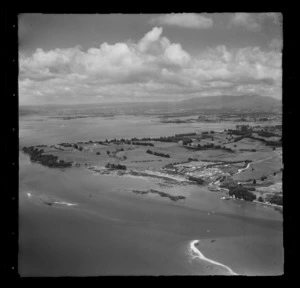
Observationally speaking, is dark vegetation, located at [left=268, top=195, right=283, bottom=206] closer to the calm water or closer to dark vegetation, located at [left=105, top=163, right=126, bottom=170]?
the calm water

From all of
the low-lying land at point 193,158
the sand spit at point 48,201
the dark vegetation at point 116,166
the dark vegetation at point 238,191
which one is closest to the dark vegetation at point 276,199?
the low-lying land at point 193,158

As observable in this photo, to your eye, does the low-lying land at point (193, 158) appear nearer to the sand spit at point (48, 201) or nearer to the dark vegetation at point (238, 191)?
the dark vegetation at point (238, 191)

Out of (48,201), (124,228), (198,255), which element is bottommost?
(198,255)

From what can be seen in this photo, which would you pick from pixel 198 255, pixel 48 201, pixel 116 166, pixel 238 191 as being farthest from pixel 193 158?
pixel 48 201

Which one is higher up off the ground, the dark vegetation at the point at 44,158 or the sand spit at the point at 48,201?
the dark vegetation at the point at 44,158

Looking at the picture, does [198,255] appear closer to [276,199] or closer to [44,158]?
[276,199]
